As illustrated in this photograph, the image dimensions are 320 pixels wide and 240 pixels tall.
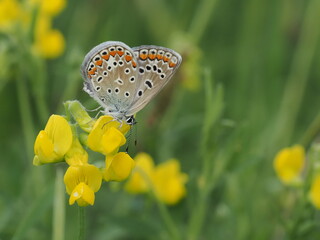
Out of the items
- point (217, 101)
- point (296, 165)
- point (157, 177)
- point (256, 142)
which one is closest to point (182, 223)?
point (157, 177)

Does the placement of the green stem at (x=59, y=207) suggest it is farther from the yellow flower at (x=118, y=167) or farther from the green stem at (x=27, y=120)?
the green stem at (x=27, y=120)

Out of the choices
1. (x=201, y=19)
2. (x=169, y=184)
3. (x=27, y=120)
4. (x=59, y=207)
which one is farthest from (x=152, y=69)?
(x=201, y=19)

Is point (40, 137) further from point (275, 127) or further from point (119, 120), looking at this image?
point (275, 127)

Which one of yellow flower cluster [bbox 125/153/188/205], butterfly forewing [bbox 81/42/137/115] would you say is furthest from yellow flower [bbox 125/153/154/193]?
butterfly forewing [bbox 81/42/137/115]

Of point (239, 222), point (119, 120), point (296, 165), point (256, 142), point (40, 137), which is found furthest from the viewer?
point (256, 142)

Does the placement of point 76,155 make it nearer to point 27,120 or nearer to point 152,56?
point 152,56

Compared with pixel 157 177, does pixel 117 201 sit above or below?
below
